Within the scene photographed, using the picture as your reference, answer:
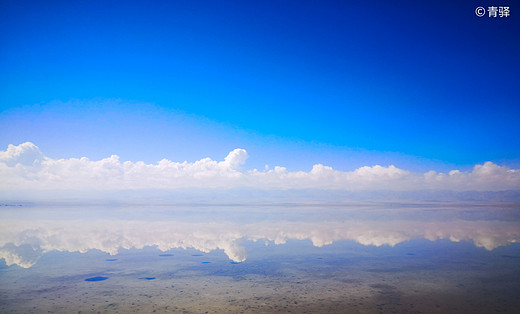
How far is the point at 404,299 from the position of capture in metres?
12.2

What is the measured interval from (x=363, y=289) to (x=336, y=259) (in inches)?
251

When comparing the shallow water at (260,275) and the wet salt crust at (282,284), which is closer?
the wet salt crust at (282,284)

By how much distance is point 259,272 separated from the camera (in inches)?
656

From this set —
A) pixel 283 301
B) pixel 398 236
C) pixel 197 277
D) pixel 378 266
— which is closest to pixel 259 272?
pixel 197 277

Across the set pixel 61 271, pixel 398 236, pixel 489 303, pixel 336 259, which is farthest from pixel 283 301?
pixel 398 236

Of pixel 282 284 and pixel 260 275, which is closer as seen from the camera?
pixel 282 284

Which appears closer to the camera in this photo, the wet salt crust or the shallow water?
the wet salt crust

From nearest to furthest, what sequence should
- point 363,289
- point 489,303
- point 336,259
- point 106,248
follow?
point 489,303 → point 363,289 → point 336,259 → point 106,248

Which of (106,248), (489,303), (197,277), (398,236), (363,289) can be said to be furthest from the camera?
(398,236)

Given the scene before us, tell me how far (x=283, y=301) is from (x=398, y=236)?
2098cm

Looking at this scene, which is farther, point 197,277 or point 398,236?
point 398,236

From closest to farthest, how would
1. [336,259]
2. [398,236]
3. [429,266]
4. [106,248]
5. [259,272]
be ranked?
[259,272] → [429,266] → [336,259] → [106,248] → [398,236]

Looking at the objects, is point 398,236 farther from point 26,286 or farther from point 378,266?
point 26,286

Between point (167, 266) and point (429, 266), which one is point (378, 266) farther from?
point (167, 266)
